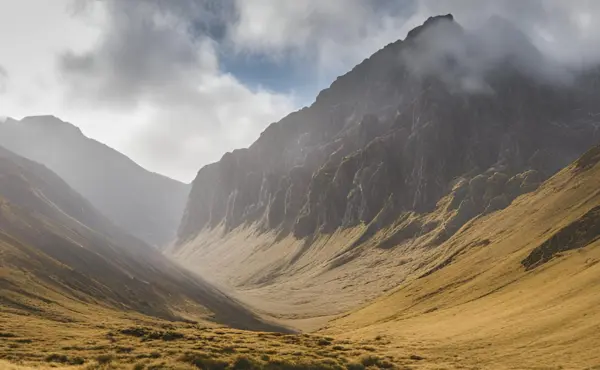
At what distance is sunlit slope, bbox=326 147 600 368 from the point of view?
42750mm

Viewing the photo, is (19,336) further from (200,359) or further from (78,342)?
(200,359)

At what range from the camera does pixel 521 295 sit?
6756 cm

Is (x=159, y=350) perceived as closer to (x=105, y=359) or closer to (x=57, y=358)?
(x=105, y=359)

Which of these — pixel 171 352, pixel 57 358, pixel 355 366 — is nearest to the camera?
pixel 57 358

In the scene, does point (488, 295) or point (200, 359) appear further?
point (488, 295)

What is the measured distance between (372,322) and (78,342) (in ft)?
204

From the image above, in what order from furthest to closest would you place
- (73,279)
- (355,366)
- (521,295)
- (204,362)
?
(73,279) < (521,295) < (355,366) < (204,362)

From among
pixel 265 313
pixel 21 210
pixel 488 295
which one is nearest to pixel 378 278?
pixel 265 313

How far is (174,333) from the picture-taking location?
167 ft

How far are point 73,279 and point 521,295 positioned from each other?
8877 centimetres

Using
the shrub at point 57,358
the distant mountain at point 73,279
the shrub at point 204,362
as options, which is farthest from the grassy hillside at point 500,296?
the shrub at point 57,358

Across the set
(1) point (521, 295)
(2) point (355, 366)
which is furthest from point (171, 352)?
(1) point (521, 295)

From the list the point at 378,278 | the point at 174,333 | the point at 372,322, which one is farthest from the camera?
the point at 378,278

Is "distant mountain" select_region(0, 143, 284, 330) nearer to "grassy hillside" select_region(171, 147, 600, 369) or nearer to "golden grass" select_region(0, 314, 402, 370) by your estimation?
"golden grass" select_region(0, 314, 402, 370)
